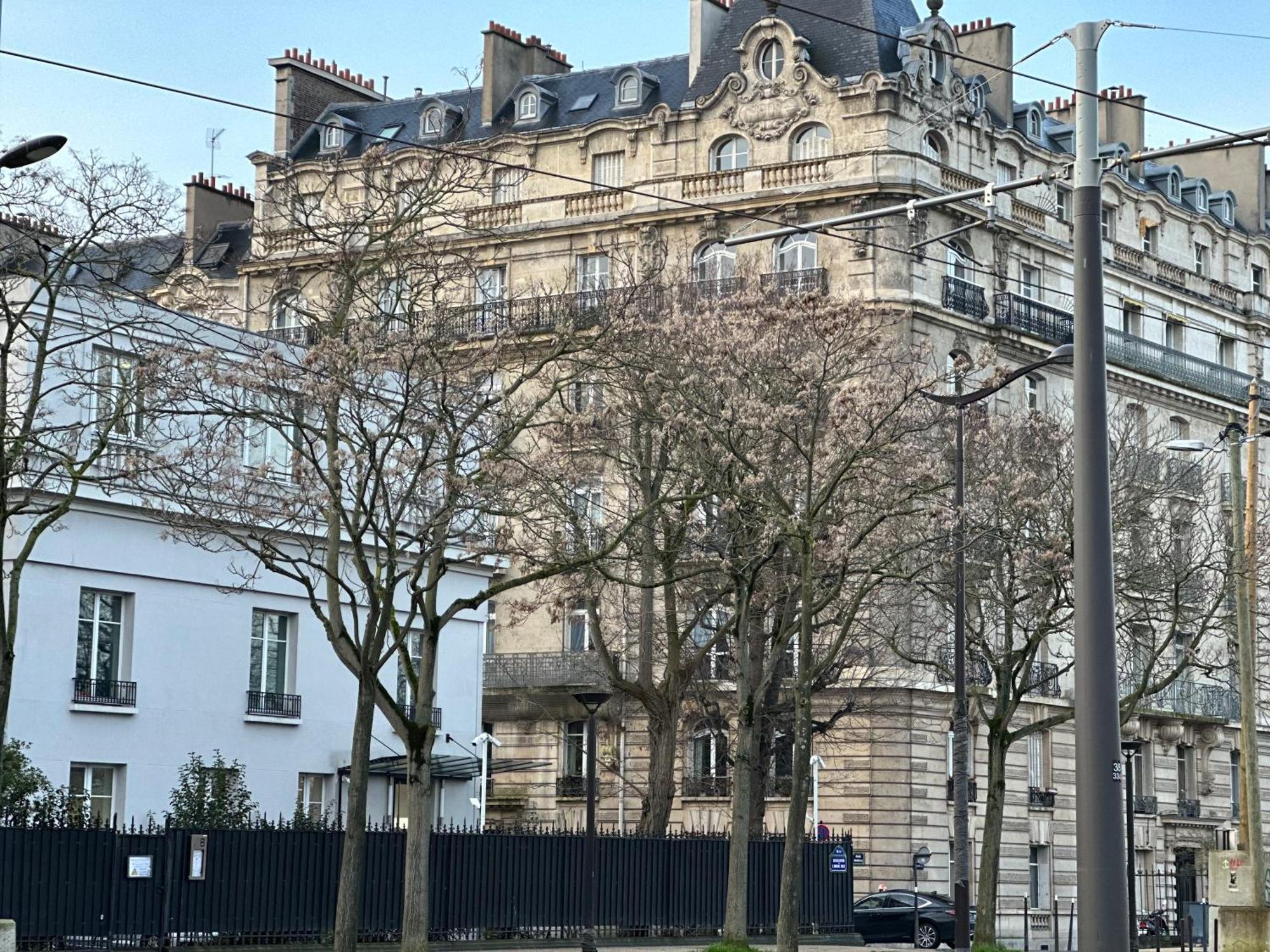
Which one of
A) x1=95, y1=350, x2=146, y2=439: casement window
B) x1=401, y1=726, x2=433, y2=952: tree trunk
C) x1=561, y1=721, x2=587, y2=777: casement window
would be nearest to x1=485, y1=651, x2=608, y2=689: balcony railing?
x1=561, y1=721, x2=587, y2=777: casement window

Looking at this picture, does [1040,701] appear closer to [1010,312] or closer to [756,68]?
[1010,312]

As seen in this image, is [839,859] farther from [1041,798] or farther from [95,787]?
[1041,798]

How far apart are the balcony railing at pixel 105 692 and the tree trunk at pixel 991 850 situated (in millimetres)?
13747

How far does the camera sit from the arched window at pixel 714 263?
173 feet

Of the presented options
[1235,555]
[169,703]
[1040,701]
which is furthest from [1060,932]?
[169,703]

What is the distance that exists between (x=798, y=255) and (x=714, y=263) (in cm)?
214

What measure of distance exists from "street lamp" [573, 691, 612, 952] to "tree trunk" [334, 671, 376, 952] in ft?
16.5

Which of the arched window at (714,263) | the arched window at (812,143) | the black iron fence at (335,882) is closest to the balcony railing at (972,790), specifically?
the black iron fence at (335,882)

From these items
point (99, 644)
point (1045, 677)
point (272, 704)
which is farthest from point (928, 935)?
point (99, 644)

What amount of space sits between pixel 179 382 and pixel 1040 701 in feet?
116

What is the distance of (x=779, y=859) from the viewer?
37.6 m

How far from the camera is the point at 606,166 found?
56.4 meters

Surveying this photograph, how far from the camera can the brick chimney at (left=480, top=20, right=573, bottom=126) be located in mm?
60031

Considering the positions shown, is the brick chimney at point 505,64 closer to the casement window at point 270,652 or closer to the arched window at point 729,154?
the arched window at point 729,154
